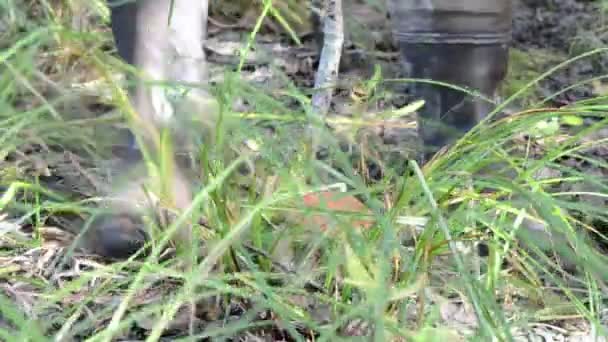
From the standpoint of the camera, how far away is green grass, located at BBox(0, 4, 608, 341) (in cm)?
67

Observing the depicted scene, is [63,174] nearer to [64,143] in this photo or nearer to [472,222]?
[64,143]

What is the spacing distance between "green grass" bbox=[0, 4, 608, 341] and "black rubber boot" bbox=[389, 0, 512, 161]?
0.87ft

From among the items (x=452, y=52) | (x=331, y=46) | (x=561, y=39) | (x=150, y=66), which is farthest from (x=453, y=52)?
(x=561, y=39)

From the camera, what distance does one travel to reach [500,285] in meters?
0.84

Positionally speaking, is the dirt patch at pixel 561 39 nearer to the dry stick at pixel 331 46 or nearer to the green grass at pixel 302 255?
the dry stick at pixel 331 46

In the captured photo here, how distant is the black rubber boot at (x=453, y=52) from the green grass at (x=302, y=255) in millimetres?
266

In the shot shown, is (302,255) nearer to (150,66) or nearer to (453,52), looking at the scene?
(150,66)

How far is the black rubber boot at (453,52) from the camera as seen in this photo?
46.5 inches

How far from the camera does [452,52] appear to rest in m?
1.20

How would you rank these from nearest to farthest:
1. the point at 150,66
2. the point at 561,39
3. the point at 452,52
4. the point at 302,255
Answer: the point at 302,255 → the point at 150,66 → the point at 452,52 → the point at 561,39

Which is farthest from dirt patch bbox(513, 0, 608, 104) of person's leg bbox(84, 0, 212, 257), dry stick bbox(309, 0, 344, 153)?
person's leg bbox(84, 0, 212, 257)

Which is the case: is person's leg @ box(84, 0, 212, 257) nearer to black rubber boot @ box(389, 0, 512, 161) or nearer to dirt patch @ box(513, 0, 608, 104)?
black rubber boot @ box(389, 0, 512, 161)

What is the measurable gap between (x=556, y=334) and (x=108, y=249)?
1.86 ft

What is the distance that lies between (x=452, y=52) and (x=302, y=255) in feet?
1.67
